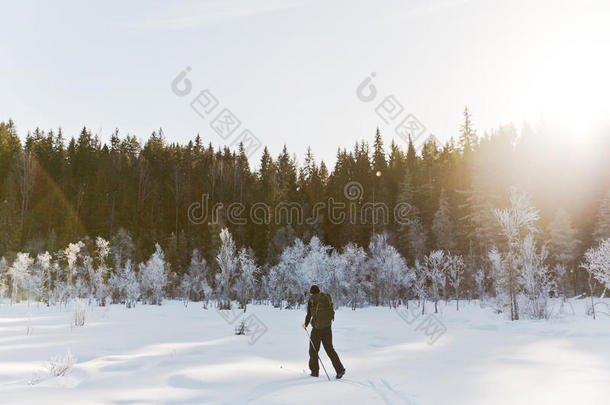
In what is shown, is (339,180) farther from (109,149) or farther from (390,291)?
(109,149)

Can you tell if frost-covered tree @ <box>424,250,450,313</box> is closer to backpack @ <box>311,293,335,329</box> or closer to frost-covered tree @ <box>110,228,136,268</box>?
backpack @ <box>311,293,335,329</box>

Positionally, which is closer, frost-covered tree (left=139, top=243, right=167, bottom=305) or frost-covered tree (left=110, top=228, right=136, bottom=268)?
frost-covered tree (left=139, top=243, right=167, bottom=305)

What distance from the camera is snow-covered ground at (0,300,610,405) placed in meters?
6.13

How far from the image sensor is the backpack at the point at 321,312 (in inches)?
318

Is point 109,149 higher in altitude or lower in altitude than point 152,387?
higher

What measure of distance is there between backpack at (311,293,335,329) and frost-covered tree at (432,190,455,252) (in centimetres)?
4062

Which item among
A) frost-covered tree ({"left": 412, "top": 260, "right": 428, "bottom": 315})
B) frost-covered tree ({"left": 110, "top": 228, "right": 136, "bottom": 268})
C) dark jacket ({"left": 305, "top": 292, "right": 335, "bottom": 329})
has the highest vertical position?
frost-covered tree ({"left": 110, "top": 228, "right": 136, "bottom": 268})

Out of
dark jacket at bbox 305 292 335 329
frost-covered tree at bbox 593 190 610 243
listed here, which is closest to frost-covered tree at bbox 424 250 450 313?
frost-covered tree at bbox 593 190 610 243

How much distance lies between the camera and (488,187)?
152 ft

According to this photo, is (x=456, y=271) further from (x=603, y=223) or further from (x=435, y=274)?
(x=603, y=223)

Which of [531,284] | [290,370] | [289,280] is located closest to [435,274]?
[531,284]

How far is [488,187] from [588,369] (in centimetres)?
4137

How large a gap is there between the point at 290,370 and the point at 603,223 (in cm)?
4206

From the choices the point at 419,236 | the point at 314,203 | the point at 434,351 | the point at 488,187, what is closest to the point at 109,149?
the point at 314,203
